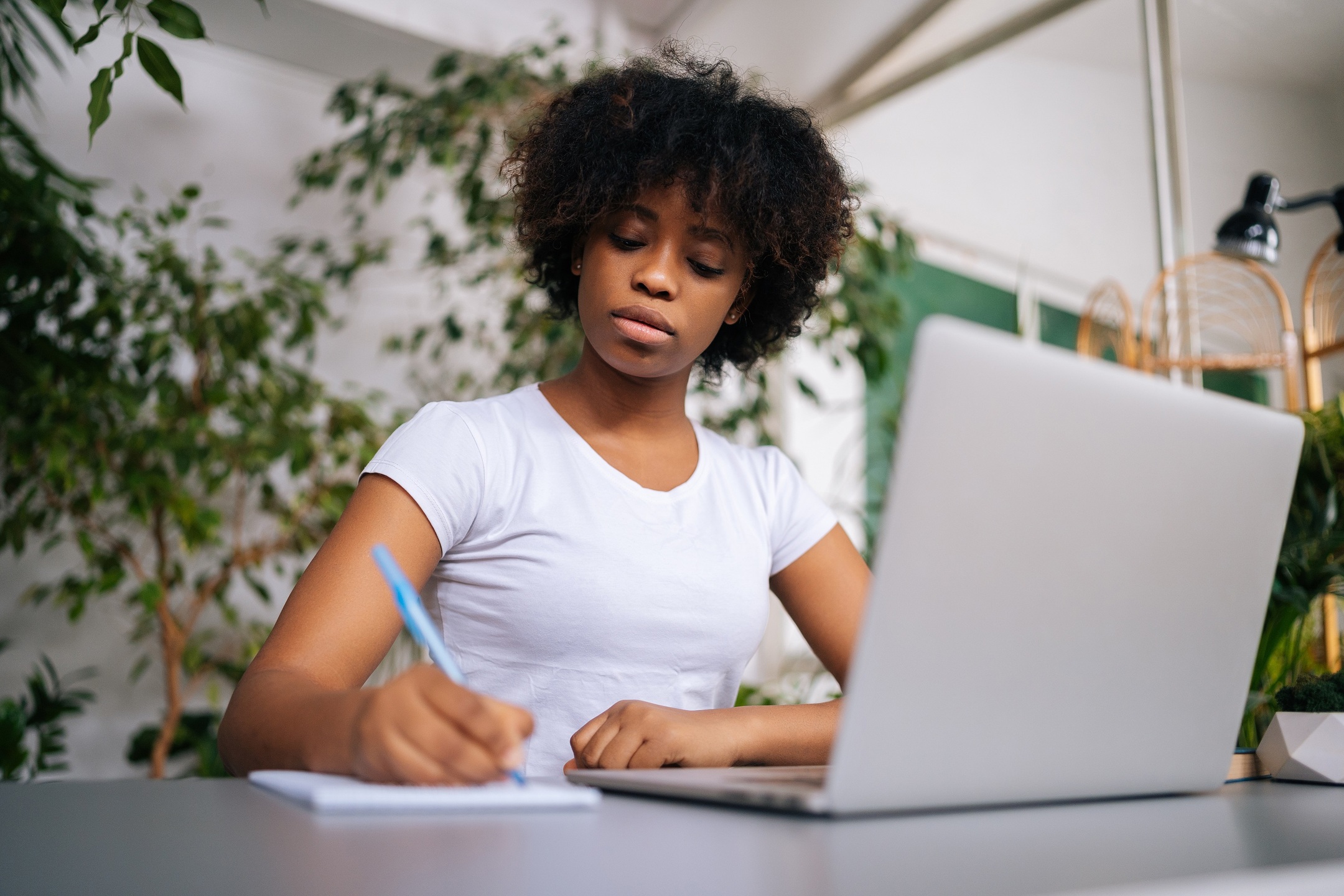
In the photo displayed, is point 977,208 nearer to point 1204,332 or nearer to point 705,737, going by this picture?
point 1204,332

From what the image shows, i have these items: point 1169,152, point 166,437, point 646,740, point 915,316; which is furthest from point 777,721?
point 915,316

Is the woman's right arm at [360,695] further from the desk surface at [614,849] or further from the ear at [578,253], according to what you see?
the ear at [578,253]

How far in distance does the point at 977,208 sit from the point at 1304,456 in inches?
98.0

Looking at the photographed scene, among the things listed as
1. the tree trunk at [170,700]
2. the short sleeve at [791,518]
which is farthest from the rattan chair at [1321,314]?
the tree trunk at [170,700]

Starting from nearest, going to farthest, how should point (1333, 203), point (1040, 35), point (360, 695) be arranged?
point (360, 695), point (1333, 203), point (1040, 35)

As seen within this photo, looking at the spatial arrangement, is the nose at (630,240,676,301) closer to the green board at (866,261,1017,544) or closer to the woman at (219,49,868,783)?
the woman at (219,49,868,783)

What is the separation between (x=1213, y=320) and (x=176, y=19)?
2650mm

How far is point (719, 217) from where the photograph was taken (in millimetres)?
1063

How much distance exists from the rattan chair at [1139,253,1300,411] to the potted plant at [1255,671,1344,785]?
183 cm

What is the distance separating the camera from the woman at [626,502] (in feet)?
2.77

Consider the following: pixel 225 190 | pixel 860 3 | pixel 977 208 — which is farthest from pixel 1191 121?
pixel 225 190

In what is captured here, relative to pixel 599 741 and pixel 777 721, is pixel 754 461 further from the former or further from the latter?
pixel 599 741

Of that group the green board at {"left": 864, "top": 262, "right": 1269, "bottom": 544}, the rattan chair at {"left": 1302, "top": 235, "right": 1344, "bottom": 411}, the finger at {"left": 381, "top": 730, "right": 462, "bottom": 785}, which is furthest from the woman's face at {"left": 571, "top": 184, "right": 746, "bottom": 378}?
the green board at {"left": 864, "top": 262, "right": 1269, "bottom": 544}

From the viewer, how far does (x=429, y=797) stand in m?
0.48
